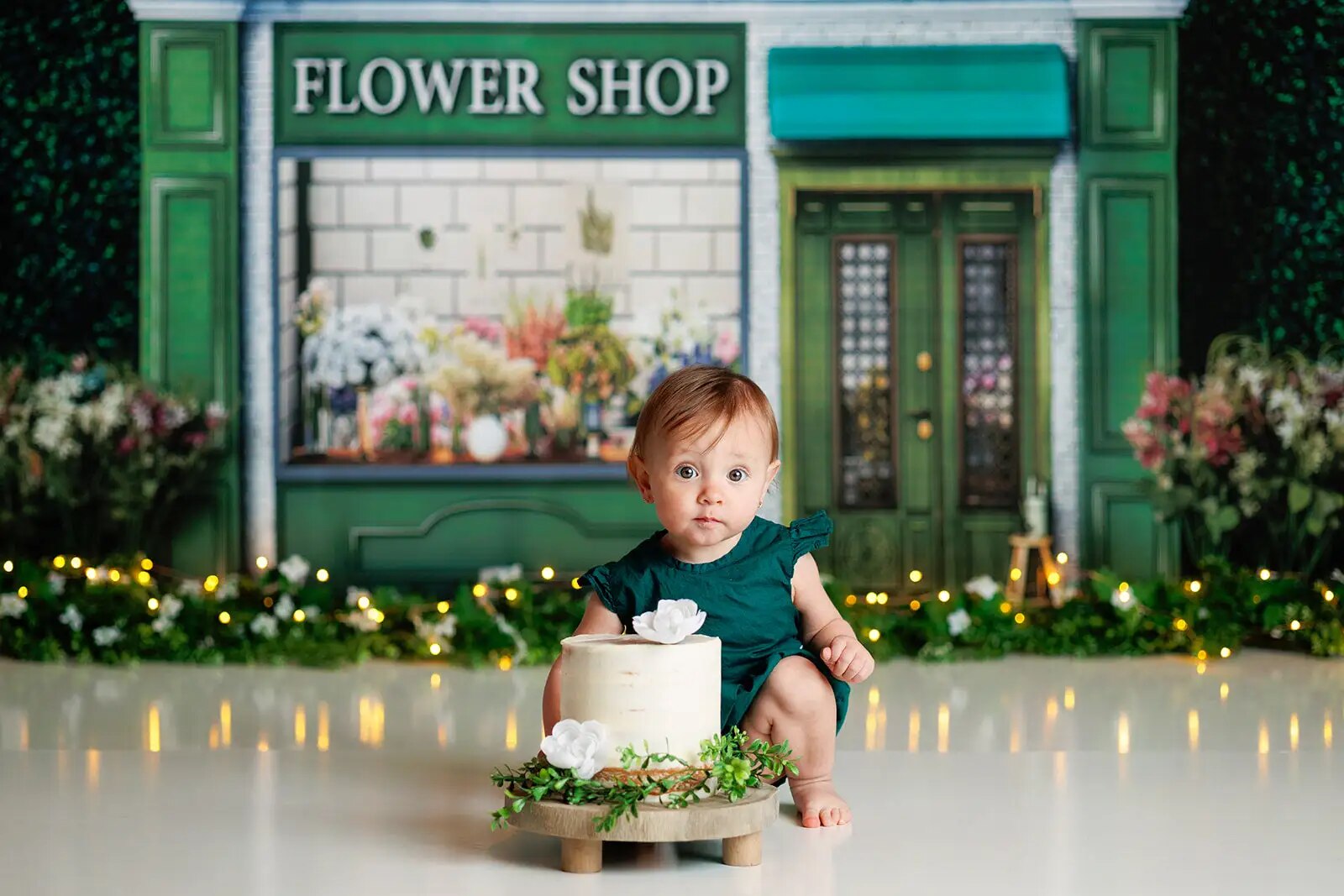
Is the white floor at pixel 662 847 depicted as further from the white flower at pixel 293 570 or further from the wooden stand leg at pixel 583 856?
the white flower at pixel 293 570

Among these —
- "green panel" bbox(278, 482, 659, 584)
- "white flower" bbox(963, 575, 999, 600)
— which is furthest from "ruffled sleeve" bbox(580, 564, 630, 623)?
"green panel" bbox(278, 482, 659, 584)

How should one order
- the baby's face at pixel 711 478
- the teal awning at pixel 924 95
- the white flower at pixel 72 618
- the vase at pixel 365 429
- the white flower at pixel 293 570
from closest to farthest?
the baby's face at pixel 711 478 < the white flower at pixel 72 618 < the white flower at pixel 293 570 < the teal awning at pixel 924 95 < the vase at pixel 365 429

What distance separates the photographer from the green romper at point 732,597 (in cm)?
310

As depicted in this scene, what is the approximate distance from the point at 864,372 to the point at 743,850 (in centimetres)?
462

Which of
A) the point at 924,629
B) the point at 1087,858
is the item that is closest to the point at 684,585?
the point at 1087,858

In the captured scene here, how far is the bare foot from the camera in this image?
313 centimetres

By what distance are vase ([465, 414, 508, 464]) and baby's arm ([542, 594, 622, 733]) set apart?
4.17 meters

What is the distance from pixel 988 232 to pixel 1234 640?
224 cm

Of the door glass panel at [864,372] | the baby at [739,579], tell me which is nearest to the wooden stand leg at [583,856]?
the baby at [739,579]

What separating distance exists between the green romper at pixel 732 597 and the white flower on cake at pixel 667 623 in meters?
0.25

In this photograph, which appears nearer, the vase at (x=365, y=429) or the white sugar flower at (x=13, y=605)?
the white sugar flower at (x=13, y=605)

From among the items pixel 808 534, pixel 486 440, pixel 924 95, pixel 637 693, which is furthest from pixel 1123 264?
pixel 637 693

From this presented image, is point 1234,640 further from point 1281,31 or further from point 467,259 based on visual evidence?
point 467,259

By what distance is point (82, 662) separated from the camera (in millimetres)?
5699
